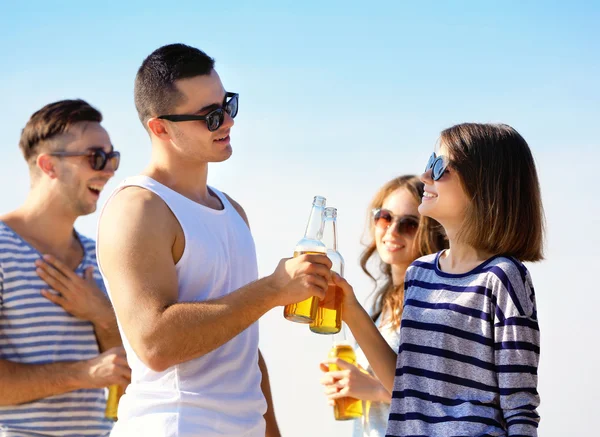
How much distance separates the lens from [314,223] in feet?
12.3

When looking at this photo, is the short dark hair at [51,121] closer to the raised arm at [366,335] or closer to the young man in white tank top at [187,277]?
the young man in white tank top at [187,277]

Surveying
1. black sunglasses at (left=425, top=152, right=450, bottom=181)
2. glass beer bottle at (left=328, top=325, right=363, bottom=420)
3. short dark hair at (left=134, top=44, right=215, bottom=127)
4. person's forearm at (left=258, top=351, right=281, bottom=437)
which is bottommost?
person's forearm at (left=258, top=351, right=281, bottom=437)

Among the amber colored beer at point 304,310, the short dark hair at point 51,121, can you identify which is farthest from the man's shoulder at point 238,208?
the short dark hair at point 51,121

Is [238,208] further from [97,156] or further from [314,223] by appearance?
[97,156]

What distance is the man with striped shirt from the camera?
4.66m

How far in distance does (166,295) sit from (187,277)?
0.67 ft

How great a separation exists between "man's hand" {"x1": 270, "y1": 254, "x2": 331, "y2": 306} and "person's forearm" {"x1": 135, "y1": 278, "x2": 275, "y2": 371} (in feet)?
0.15

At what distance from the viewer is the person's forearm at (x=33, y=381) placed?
15.1 ft

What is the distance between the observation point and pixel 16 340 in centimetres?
479

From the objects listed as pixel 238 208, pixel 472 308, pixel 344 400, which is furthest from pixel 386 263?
pixel 472 308

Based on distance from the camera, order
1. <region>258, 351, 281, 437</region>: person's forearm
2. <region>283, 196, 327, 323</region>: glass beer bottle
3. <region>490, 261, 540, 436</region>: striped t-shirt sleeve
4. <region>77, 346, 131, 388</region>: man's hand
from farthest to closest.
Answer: <region>77, 346, 131, 388</region>: man's hand < <region>258, 351, 281, 437</region>: person's forearm < <region>283, 196, 327, 323</region>: glass beer bottle < <region>490, 261, 540, 436</region>: striped t-shirt sleeve

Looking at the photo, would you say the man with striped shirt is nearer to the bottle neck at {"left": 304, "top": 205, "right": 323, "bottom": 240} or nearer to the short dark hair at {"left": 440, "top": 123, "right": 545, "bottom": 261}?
the bottle neck at {"left": 304, "top": 205, "right": 323, "bottom": 240}

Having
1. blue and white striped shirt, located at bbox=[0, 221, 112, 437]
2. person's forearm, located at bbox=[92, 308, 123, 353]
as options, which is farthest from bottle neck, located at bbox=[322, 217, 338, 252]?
blue and white striped shirt, located at bbox=[0, 221, 112, 437]

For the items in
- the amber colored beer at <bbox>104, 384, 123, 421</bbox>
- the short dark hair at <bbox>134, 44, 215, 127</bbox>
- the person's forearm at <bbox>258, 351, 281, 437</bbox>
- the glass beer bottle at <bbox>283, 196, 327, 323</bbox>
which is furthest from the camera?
the amber colored beer at <bbox>104, 384, 123, 421</bbox>
